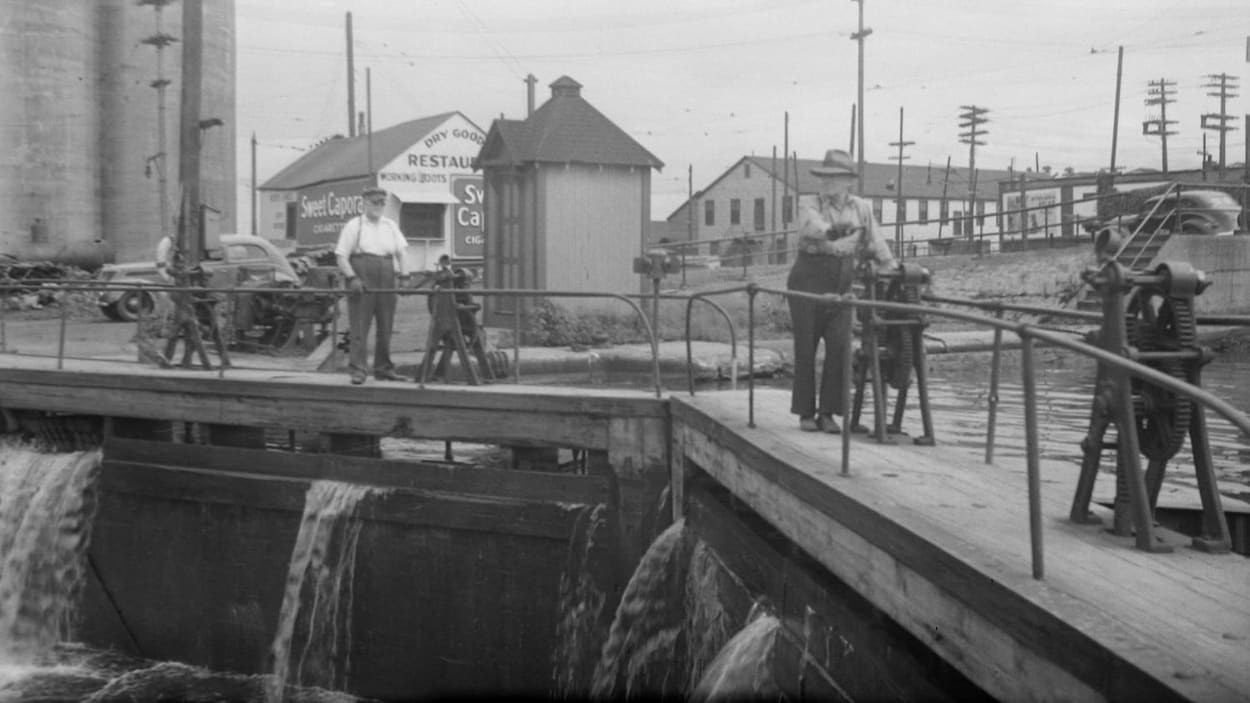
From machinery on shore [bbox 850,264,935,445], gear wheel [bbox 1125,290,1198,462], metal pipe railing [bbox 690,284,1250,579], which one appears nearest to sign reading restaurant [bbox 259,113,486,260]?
machinery on shore [bbox 850,264,935,445]

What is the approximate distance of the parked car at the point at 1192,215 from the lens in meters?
24.8

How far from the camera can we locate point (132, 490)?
12.0 m

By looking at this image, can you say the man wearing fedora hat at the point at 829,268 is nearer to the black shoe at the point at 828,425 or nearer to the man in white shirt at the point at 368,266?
the black shoe at the point at 828,425

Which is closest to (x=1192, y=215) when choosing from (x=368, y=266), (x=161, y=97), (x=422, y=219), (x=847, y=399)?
(x=368, y=266)

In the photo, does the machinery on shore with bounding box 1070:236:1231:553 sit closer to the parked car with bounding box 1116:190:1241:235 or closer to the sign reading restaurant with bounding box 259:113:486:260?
the parked car with bounding box 1116:190:1241:235

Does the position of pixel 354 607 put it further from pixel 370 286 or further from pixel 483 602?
pixel 370 286

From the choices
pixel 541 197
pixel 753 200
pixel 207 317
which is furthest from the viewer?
pixel 753 200

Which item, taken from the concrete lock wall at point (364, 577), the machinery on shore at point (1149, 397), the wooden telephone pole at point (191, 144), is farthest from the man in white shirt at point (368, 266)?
the machinery on shore at point (1149, 397)

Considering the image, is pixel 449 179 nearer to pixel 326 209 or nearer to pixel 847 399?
pixel 326 209

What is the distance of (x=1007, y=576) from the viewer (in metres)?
4.33

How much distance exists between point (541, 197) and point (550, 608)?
1620cm

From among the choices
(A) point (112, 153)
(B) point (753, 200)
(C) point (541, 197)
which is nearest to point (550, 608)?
(C) point (541, 197)

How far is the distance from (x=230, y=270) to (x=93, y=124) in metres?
19.8

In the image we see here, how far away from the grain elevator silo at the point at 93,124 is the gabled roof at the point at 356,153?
14.9m
